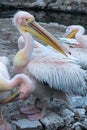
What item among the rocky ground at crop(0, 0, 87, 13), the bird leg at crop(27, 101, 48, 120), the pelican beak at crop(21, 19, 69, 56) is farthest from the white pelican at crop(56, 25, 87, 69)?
the rocky ground at crop(0, 0, 87, 13)

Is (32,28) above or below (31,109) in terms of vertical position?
above

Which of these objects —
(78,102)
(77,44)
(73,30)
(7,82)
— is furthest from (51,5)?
(7,82)

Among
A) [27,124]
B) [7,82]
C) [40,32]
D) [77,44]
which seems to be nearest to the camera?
[7,82]

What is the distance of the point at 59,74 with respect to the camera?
3.41 metres

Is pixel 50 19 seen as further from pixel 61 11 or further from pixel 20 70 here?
pixel 20 70

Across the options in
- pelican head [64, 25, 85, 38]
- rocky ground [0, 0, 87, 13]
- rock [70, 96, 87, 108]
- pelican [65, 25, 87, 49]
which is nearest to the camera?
rock [70, 96, 87, 108]

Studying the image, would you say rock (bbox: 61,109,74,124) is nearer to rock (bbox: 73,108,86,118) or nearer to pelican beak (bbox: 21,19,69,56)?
rock (bbox: 73,108,86,118)

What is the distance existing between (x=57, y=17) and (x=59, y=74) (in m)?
8.28

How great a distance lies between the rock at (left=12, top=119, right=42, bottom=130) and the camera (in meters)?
3.31

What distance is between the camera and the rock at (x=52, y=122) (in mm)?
3402

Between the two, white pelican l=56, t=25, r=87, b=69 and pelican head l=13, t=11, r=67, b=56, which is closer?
pelican head l=13, t=11, r=67, b=56

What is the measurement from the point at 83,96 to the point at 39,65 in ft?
2.09

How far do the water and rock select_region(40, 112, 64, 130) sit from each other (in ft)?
22.7

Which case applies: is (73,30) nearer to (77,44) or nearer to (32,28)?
(77,44)
